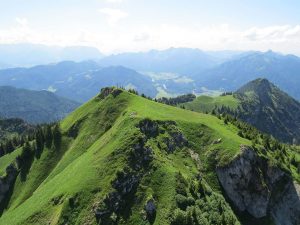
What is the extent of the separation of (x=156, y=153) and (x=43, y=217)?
31666mm

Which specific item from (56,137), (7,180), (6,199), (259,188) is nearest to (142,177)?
(259,188)

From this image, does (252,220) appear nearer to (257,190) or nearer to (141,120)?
(257,190)

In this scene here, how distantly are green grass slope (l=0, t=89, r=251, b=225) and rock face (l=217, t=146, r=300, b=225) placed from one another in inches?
126

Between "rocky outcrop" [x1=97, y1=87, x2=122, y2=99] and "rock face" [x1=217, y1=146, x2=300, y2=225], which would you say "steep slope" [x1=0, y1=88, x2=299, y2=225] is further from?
"rocky outcrop" [x1=97, y1=87, x2=122, y2=99]

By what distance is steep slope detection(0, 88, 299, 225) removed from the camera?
81812 mm

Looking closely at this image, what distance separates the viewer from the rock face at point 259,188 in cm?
9669

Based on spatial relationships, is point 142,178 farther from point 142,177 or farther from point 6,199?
point 6,199

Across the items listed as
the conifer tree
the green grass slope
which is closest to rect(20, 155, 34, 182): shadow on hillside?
the green grass slope

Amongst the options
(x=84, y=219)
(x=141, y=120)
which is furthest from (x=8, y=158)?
(x=84, y=219)

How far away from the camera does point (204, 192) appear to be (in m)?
88.9

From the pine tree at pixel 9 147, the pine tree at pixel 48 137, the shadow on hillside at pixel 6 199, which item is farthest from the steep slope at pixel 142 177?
the pine tree at pixel 9 147

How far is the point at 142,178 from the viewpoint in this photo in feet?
292

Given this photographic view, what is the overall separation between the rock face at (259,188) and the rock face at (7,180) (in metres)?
80.4

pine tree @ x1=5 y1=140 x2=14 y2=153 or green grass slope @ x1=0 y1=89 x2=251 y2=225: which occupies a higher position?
green grass slope @ x1=0 y1=89 x2=251 y2=225
